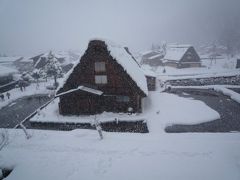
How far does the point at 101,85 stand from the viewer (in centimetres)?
2227

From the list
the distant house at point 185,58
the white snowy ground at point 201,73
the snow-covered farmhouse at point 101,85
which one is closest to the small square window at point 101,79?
the snow-covered farmhouse at point 101,85

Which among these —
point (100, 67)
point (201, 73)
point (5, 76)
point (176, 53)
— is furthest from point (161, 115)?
point (176, 53)

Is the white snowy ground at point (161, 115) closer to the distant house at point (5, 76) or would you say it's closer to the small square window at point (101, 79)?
the small square window at point (101, 79)

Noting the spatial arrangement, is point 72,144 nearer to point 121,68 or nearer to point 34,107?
point 121,68

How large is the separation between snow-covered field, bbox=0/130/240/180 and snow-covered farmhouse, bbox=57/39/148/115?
7.70 meters

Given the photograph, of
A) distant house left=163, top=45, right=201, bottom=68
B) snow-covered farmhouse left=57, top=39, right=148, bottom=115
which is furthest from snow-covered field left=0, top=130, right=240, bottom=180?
distant house left=163, top=45, right=201, bottom=68

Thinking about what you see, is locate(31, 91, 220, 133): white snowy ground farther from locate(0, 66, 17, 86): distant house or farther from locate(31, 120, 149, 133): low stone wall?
locate(0, 66, 17, 86): distant house

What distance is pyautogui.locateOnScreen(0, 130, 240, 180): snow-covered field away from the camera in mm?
10297

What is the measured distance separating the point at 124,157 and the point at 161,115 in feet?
35.7

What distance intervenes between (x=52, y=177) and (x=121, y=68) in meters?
13.3

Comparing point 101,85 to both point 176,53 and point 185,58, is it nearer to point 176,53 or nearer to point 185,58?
point 185,58

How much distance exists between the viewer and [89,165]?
11.1m

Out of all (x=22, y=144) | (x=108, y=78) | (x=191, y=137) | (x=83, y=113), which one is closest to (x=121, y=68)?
(x=108, y=78)

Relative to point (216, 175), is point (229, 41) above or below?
above
